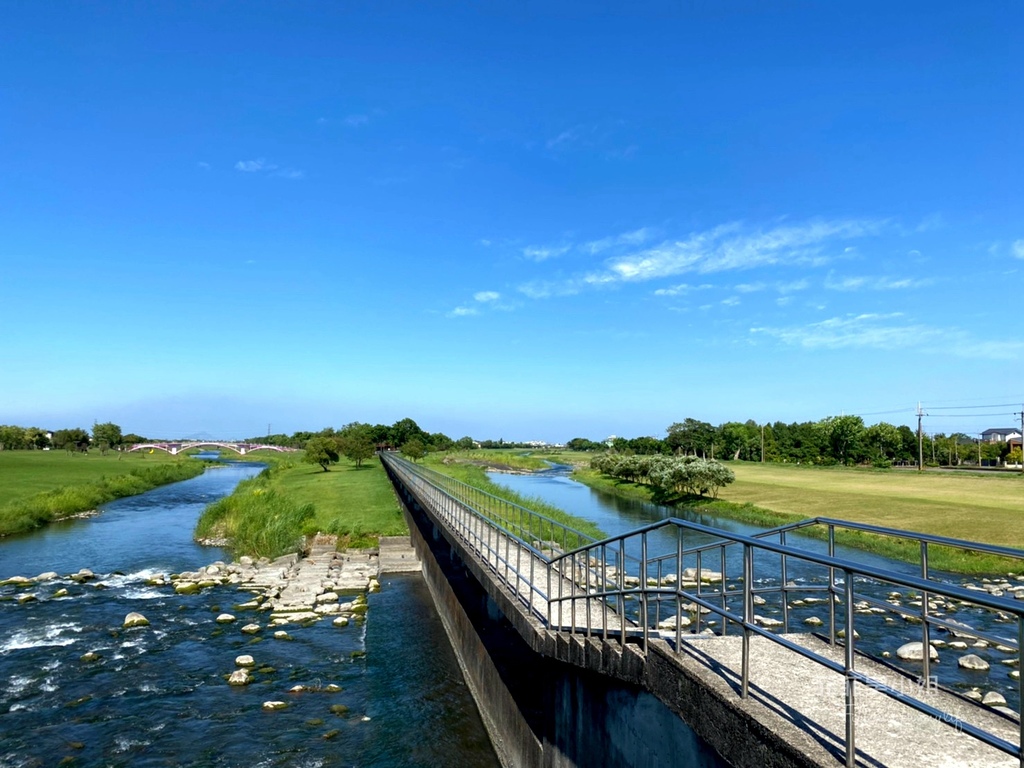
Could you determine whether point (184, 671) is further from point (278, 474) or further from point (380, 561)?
point (278, 474)

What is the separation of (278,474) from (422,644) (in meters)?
63.9

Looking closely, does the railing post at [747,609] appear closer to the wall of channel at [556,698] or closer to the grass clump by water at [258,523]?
the wall of channel at [556,698]

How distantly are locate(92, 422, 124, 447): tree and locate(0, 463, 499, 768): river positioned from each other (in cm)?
16150

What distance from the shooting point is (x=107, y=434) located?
557ft

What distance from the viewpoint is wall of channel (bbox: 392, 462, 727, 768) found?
Result: 7.22 metres

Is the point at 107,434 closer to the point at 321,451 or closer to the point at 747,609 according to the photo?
the point at 321,451

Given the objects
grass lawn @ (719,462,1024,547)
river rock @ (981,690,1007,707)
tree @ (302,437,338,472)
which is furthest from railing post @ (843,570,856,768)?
tree @ (302,437,338,472)

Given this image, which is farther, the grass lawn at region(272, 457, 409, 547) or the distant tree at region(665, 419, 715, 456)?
the distant tree at region(665, 419, 715, 456)

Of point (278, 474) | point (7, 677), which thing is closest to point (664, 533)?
point (7, 677)

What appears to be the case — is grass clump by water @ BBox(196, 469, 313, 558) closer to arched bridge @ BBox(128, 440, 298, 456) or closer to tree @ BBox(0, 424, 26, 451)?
arched bridge @ BBox(128, 440, 298, 456)

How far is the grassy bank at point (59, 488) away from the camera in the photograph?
4471cm

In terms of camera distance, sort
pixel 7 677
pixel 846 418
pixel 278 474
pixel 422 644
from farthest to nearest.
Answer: pixel 846 418, pixel 278 474, pixel 422 644, pixel 7 677

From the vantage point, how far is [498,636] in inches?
610

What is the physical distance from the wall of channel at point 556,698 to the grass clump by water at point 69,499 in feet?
126
